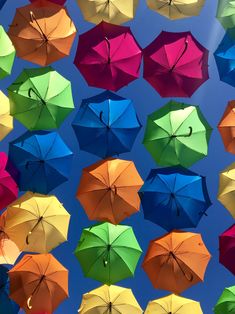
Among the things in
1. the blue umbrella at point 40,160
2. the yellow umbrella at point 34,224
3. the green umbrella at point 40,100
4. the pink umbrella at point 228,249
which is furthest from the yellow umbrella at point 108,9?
the pink umbrella at point 228,249

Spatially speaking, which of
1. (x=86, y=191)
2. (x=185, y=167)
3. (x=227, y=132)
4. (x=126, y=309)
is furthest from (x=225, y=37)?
(x=126, y=309)

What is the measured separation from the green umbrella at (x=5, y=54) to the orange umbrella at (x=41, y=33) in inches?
9.6

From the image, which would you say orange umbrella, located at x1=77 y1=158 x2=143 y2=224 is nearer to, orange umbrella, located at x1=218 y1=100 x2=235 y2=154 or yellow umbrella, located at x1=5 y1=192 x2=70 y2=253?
yellow umbrella, located at x1=5 y1=192 x2=70 y2=253

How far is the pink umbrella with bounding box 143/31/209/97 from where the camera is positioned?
10.6 metres

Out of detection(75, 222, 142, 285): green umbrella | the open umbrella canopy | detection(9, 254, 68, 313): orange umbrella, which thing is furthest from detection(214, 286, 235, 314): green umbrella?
the open umbrella canopy

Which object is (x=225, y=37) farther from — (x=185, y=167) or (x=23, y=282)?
(x=23, y=282)

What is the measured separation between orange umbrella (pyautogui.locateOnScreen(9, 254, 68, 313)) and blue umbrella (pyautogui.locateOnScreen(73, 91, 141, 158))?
8.30 feet

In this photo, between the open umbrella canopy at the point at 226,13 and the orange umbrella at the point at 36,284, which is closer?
the orange umbrella at the point at 36,284

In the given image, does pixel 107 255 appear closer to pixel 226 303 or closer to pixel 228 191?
pixel 226 303

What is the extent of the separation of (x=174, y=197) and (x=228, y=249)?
1565mm

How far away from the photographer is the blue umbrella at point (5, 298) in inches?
412

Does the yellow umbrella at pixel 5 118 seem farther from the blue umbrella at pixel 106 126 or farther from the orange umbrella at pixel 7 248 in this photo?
the orange umbrella at pixel 7 248

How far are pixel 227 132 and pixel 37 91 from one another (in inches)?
159

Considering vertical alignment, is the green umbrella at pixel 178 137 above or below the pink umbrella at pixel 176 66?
below
